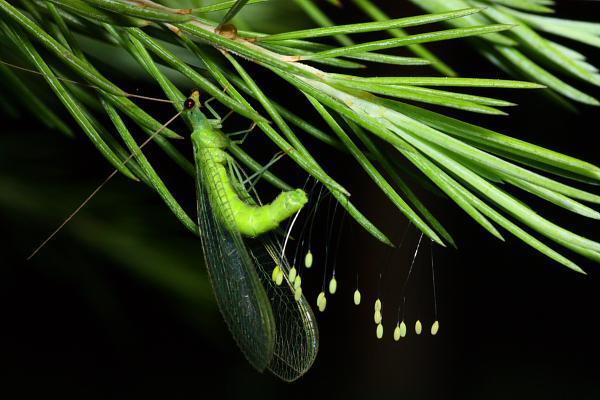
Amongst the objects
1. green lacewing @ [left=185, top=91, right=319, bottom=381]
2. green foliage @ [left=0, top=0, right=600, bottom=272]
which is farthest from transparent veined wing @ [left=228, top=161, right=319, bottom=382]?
green foliage @ [left=0, top=0, right=600, bottom=272]

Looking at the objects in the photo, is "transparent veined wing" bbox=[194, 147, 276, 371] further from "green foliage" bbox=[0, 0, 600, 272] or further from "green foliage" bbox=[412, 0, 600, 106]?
"green foliage" bbox=[412, 0, 600, 106]

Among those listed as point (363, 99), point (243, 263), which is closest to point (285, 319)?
point (243, 263)

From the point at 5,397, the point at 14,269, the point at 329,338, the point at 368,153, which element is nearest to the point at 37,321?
the point at 14,269

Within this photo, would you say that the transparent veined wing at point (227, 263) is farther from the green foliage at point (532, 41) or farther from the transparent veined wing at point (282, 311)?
the green foliage at point (532, 41)

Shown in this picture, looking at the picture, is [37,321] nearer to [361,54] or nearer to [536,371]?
[361,54]

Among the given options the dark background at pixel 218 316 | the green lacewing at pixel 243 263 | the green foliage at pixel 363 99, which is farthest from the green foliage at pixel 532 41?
the green lacewing at pixel 243 263

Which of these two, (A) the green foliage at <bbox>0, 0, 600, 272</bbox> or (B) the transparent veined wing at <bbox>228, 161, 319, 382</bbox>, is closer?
(A) the green foliage at <bbox>0, 0, 600, 272</bbox>
